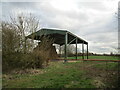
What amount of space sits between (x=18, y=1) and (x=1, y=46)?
9.06ft

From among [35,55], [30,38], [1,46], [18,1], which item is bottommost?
[35,55]

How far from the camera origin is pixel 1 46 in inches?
275

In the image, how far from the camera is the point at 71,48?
31.5 metres

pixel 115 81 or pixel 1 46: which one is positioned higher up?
pixel 1 46

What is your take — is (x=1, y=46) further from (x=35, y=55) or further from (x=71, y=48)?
(x=71, y=48)

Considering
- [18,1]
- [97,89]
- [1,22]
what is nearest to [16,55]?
[1,22]

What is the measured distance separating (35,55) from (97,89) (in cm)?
467

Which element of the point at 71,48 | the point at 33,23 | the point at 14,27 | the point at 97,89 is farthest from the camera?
the point at 71,48

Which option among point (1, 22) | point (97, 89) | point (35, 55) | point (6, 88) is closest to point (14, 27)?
point (1, 22)

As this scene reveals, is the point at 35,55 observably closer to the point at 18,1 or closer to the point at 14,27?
the point at 14,27

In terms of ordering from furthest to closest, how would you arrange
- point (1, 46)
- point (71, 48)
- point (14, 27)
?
point (71, 48)
point (14, 27)
point (1, 46)

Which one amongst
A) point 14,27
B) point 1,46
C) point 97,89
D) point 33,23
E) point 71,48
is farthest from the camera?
point 71,48

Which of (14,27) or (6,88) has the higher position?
(14,27)

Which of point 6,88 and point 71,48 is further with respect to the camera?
point 71,48
